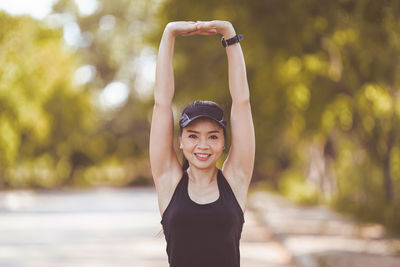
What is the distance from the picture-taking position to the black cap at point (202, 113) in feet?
11.0

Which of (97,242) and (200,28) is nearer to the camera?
(200,28)

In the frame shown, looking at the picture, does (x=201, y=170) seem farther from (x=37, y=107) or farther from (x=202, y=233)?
(x=37, y=107)

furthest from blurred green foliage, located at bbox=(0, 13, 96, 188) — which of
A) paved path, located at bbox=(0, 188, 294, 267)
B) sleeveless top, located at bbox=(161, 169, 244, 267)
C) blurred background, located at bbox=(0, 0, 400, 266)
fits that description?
sleeveless top, located at bbox=(161, 169, 244, 267)

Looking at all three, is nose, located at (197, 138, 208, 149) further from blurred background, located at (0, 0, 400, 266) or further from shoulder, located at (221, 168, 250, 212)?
blurred background, located at (0, 0, 400, 266)

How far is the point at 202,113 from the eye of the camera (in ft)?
11.0

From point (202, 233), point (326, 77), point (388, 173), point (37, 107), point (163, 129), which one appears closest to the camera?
point (202, 233)

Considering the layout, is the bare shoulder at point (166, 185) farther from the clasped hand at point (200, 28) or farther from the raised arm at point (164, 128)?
the clasped hand at point (200, 28)

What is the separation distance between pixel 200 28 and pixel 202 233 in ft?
3.47

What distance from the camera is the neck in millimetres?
3436

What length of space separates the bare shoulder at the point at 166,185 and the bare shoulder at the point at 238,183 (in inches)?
10.0

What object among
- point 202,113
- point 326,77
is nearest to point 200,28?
point 202,113

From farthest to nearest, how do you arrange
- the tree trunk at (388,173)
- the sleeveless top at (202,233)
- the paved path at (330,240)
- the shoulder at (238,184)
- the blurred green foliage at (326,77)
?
the tree trunk at (388,173) < the paved path at (330,240) < the blurred green foliage at (326,77) < the shoulder at (238,184) < the sleeveless top at (202,233)

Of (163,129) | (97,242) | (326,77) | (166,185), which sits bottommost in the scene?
(166,185)

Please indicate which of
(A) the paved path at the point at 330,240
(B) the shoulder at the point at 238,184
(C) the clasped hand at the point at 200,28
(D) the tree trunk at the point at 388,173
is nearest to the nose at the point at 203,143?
(B) the shoulder at the point at 238,184
